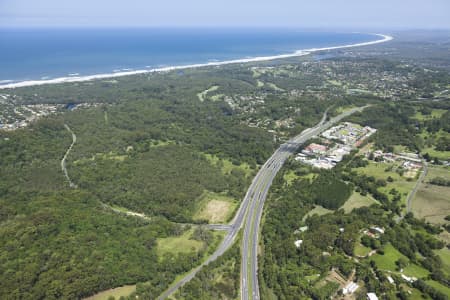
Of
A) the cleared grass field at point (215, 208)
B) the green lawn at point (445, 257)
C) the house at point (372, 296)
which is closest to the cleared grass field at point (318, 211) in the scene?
the cleared grass field at point (215, 208)

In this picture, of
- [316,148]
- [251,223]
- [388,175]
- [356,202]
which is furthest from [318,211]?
[316,148]

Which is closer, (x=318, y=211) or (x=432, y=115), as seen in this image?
(x=318, y=211)

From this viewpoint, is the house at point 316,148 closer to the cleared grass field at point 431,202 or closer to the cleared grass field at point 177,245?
the cleared grass field at point 431,202

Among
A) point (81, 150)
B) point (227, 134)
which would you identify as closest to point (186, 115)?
point (227, 134)

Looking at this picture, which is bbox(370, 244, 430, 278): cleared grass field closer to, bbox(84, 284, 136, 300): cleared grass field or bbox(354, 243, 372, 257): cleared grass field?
bbox(354, 243, 372, 257): cleared grass field

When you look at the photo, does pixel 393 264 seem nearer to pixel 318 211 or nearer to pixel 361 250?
pixel 361 250

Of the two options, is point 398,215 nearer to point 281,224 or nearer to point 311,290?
Answer: point 281,224
